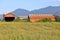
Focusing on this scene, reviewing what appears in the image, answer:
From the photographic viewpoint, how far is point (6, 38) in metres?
8.45

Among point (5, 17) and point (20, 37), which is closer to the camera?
point (20, 37)

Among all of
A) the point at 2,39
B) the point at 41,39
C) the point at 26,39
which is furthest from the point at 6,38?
the point at 41,39

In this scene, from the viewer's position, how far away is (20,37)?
28.5 feet

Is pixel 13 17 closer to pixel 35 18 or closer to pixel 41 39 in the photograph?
pixel 35 18

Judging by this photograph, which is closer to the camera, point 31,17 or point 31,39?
point 31,39

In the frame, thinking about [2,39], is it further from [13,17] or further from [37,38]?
[13,17]

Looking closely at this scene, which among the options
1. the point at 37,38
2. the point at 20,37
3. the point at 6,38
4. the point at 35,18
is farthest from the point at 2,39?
the point at 35,18

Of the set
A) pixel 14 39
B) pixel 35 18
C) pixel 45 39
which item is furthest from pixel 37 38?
pixel 35 18

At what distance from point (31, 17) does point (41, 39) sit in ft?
193

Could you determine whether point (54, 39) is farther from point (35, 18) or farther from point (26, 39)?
point (35, 18)

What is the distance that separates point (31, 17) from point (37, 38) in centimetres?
5865

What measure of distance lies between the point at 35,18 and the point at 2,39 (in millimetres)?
57018

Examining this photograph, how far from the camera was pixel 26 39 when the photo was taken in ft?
27.4

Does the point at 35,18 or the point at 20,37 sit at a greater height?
the point at 20,37
